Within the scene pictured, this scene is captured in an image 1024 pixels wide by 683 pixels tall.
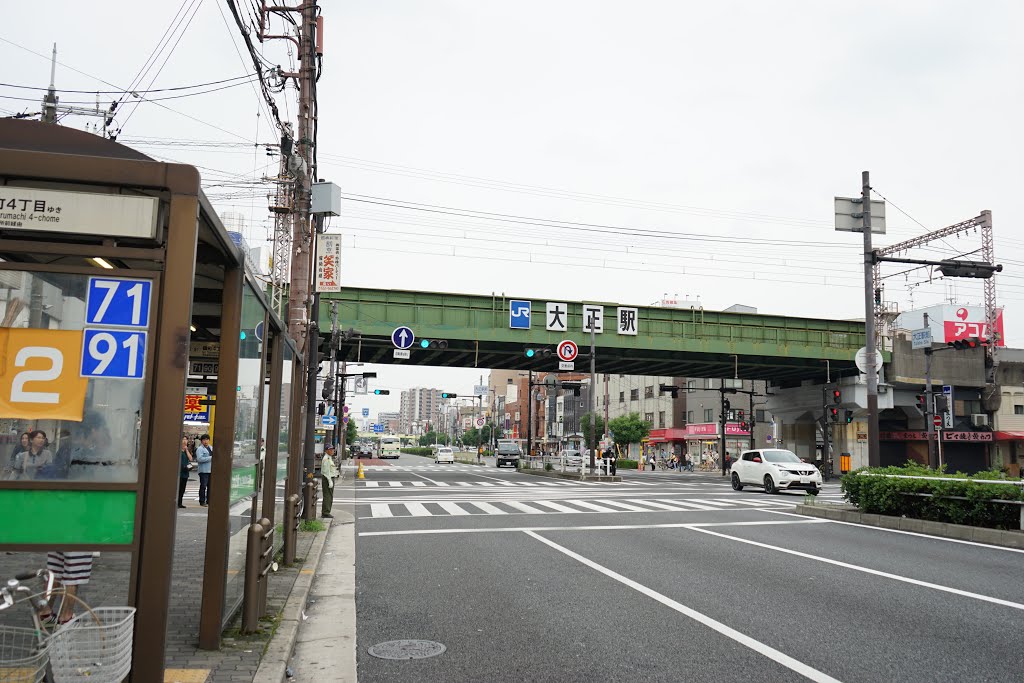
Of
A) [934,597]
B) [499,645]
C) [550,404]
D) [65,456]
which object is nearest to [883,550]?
[934,597]

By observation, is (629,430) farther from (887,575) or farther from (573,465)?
(887,575)

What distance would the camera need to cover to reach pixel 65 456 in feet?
14.1

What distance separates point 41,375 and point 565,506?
17.5 metres

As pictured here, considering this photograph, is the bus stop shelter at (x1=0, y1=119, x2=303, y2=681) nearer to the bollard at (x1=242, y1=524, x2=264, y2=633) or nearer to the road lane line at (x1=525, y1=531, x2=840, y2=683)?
the bollard at (x1=242, y1=524, x2=264, y2=633)

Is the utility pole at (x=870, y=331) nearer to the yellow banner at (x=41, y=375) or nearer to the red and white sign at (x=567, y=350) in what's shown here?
the red and white sign at (x=567, y=350)

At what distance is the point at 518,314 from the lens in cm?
3859

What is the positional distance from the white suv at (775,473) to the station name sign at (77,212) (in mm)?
26529

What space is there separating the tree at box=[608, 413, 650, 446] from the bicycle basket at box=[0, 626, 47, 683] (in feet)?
260

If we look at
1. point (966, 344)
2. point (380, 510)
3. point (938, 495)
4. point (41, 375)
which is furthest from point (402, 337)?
point (41, 375)

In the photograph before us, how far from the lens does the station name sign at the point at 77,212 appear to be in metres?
4.34

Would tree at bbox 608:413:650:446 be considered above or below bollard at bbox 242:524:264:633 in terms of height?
above

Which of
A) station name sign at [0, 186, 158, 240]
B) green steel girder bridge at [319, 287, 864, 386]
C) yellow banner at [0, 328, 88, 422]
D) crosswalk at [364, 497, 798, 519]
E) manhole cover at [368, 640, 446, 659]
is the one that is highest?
green steel girder bridge at [319, 287, 864, 386]

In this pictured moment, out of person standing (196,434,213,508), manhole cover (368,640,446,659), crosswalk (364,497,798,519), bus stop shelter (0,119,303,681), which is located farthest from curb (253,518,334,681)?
crosswalk (364,497,798,519)

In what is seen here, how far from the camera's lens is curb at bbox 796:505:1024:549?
12828 mm
